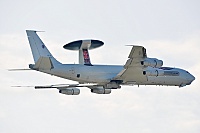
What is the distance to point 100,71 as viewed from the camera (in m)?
71.4

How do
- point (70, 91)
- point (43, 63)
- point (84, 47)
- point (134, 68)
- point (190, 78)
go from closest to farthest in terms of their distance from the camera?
point (43, 63) → point (134, 68) → point (84, 47) → point (70, 91) → point (190, 78)

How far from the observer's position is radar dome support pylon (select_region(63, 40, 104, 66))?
6967 centimetres

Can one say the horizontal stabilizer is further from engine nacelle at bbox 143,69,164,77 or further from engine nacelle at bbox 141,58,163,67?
engine nacelle at bbox 143,69,164,77

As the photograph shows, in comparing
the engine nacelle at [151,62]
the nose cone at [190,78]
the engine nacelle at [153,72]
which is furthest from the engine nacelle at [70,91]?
the nose cone at [190,78]

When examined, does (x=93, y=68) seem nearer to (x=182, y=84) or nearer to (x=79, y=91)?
(x=79, y=91)

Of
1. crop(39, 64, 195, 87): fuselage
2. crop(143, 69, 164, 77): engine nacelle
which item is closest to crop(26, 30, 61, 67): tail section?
crop(39, 64, 195, 87): fuselage

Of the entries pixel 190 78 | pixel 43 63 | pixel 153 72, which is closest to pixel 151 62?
pixel 153 72

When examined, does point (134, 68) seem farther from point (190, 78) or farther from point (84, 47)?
point (190, 78)

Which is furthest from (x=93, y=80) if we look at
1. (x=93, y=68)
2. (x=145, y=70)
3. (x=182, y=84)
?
(x=182, y=84)

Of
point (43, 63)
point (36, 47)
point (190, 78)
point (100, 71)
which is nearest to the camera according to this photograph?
point (43, 63)

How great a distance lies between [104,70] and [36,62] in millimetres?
9318

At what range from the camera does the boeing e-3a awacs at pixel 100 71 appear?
65750 millimetres

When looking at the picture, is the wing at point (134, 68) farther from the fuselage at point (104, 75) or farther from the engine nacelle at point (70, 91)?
the engine nacelle at point (70, 91)

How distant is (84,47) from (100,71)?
3291 millimetres
